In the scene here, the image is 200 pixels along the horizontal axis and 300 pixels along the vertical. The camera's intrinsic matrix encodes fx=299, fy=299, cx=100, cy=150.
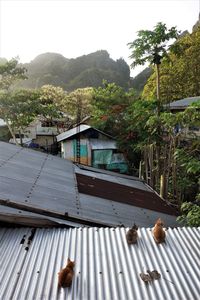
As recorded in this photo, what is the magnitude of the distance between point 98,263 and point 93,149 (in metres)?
18.0

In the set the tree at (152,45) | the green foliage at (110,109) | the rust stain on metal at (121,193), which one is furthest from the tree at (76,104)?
the rust stain on metal at (121,193)

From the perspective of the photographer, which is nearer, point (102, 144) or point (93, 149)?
point (93, 149)

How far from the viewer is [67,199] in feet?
21.2

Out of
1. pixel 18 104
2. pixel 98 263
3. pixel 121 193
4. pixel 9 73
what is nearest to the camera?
pixel 98 263

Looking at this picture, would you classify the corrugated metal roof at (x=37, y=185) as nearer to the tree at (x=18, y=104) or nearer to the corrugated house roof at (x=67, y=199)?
the corrugated house roof at (x=67, y=199)

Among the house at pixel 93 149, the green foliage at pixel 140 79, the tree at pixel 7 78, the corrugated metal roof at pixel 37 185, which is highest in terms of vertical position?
the green foliage at pixel 140 79

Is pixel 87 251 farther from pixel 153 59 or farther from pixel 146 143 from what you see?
pixel 146 143

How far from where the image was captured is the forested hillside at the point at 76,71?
6719 cm

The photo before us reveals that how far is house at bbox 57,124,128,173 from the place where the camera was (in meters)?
22.0

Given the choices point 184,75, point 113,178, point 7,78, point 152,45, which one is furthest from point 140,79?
point 113,178

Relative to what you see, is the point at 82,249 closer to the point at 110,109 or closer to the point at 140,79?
the point at 110,109

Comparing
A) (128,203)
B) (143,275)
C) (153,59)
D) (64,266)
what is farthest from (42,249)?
(153,59)

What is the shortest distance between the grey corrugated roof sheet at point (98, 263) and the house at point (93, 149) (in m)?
16.7

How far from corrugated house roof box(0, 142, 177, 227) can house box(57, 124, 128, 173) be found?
37.5 ft
